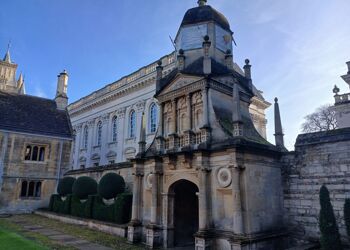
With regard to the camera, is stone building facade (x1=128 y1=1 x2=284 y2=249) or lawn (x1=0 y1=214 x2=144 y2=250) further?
lawn (x1=0 y1=214 x2=144 y2=250)

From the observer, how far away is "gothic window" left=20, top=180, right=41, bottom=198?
83.5 feet

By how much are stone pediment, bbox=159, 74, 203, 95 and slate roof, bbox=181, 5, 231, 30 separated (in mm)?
3809

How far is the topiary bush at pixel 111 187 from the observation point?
1772 cm

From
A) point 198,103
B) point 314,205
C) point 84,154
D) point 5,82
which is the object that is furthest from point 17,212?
point 5,82

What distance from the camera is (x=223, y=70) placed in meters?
14.1

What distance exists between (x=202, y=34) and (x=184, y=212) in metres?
9.71

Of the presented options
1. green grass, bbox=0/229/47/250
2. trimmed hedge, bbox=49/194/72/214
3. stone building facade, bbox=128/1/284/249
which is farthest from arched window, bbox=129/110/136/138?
green grass, bbox=0/229/47/250

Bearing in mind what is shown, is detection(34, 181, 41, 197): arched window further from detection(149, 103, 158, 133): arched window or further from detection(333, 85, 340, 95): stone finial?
detection(333, 85, 340, 95): stone finial

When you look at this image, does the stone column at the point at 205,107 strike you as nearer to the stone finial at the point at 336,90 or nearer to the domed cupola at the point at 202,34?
the domed cupola at the point at 202,34

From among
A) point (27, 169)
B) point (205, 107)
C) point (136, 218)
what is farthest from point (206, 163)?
point (27, 169)

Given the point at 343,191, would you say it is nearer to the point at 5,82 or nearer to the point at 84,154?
the point at 84,154

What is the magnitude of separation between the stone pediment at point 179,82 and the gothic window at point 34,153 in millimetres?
17782

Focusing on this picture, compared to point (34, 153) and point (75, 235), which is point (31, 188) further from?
point (75, 235)

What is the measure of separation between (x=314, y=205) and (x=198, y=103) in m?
6.73
